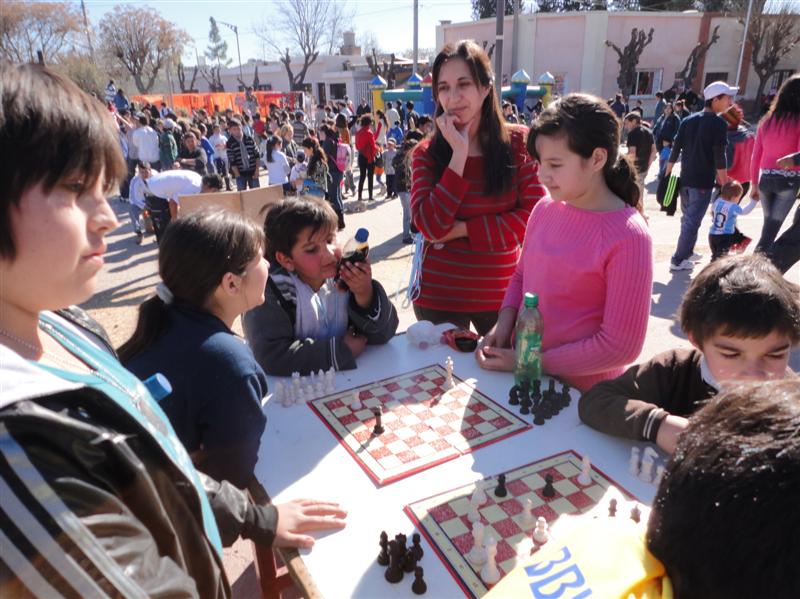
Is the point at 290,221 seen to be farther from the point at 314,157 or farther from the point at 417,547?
the point at 314,157

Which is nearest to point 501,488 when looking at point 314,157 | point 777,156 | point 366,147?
point 777,156

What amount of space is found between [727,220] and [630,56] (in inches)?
952

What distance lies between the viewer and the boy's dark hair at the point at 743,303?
1323 mm

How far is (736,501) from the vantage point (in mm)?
571

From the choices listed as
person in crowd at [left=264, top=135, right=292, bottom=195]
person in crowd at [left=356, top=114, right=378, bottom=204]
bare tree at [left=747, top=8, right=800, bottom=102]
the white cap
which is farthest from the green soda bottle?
bare tree at [left=747, top=8, right=800, bottom=102]

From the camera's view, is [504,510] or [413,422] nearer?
[504,510]

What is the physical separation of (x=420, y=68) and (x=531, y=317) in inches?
1294

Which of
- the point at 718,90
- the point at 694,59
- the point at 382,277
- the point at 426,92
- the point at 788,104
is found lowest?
the point at 382,277

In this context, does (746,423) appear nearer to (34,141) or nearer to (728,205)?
(34,141)

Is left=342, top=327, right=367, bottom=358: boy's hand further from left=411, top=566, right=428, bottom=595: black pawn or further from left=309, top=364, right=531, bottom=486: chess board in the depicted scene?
left=411, top=566, right=428, bottom=595: black pawn

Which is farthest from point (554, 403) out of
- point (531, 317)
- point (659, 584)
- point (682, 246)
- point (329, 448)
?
point (682, 246)

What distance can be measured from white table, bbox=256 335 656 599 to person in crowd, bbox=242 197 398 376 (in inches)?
10.4

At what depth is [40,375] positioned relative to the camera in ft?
2.10

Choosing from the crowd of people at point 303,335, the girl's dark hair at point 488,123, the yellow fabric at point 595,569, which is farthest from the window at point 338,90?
the yellow fabric at point 595,569
